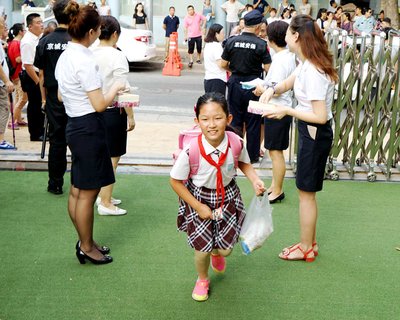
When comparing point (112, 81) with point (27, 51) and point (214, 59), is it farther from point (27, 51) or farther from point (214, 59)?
point (27, 51)

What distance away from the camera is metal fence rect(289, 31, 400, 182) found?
6.54 m

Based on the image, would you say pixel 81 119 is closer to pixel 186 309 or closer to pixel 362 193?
pixel 186 309

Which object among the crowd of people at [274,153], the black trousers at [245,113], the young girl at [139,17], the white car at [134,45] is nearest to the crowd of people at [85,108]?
the crowd of people at [274,153]

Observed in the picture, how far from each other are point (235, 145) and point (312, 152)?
2.63 ft

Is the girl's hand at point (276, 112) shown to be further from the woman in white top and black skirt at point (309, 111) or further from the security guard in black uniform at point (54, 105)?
the security guard in black uniform at point (54, 105)

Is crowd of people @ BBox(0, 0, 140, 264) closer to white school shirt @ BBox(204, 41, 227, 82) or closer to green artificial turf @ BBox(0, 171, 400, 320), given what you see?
green artificial turf @ BBox(0, 171, 400, 320)

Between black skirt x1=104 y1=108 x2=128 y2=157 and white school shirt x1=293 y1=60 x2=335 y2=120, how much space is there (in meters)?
1.63

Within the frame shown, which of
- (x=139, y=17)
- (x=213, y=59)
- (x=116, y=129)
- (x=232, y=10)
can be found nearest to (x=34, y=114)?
(x=213, y=59)

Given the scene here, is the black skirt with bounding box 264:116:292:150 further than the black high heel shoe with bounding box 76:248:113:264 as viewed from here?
Yes

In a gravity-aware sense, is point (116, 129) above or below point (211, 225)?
above

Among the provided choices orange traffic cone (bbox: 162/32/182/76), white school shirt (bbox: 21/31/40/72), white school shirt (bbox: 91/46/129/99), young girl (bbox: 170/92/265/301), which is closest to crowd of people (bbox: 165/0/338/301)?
young girl (bbox: 170/92/265/301)

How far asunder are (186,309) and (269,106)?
1.41m

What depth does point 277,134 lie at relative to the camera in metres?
5.88

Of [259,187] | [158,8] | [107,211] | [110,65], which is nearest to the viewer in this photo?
[259,187]
